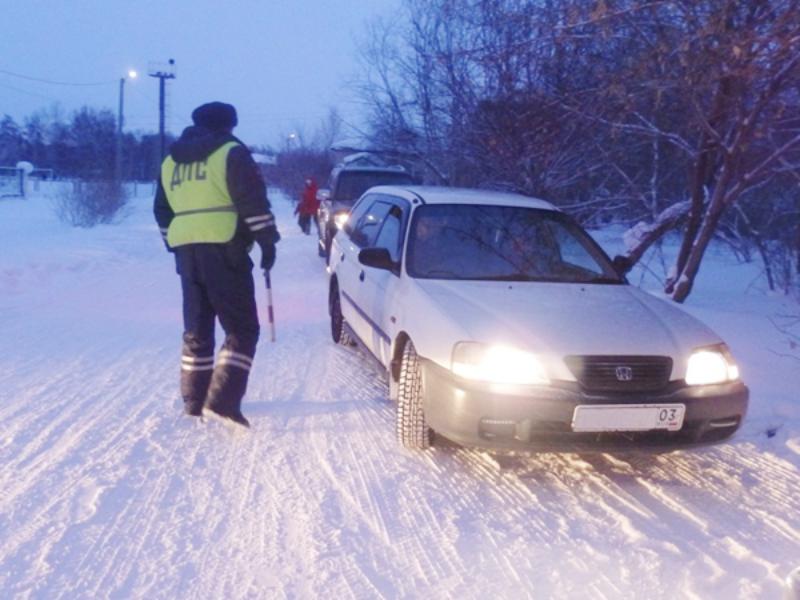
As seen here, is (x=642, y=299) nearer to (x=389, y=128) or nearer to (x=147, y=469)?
(x=147, y=469)

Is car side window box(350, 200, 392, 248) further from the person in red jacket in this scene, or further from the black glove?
the person in red jacket

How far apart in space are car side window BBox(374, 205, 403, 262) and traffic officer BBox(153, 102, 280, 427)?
98 cm

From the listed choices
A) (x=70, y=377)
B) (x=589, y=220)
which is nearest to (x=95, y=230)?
(x=589, y=220)

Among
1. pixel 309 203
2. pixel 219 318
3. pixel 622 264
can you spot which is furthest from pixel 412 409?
pixel 309 203

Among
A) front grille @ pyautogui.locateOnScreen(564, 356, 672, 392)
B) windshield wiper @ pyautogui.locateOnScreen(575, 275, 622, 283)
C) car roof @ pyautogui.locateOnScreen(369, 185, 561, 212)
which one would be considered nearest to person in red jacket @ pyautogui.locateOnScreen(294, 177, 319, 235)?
car roof @ pyautogui.locateOnScreen(369, 185, 561, 212)

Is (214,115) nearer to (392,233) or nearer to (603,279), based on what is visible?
Result: (392,233)

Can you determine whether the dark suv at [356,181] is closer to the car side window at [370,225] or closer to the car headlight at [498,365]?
the car side window at [370,225]

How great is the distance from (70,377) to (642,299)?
415 centimetres

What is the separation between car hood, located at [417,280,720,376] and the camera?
432 cm

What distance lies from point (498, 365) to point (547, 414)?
346mm

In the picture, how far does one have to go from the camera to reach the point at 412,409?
475cm

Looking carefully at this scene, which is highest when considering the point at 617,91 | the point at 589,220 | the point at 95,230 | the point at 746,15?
the point at 746,15

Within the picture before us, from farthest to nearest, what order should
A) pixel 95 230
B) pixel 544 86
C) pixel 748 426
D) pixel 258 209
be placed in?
pixel 95 230 → pixel 544 86 → pixel 748 426 → pixel 258 209

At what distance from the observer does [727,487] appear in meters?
4.48
